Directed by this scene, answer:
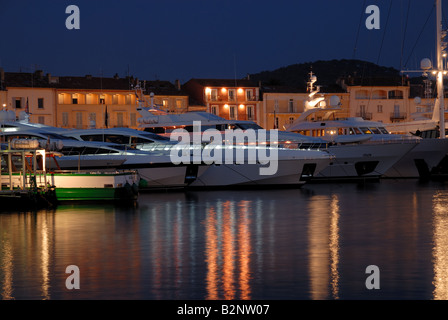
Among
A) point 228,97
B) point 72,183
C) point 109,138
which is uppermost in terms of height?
point 228,97

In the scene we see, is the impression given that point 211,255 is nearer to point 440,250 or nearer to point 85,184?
point 440,250

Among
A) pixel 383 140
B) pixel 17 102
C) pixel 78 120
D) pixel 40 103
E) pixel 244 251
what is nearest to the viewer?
pixel 244 251

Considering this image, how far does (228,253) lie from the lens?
16.5 metres

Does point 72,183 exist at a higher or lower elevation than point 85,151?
lower

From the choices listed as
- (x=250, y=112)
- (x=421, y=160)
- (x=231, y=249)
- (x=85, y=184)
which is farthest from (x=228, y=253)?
(x=250, y=112)

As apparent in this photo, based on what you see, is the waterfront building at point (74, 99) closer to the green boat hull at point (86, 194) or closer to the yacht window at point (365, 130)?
the yacht window at point (365, 130)

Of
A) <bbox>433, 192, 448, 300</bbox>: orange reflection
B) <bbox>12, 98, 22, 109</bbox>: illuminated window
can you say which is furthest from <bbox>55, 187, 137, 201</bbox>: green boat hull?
<bbox>12, 98, 22, 109</bbox>: illuminated window

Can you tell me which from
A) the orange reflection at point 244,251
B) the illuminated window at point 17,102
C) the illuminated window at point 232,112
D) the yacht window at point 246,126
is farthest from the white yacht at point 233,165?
the illuminated window at point 232,112

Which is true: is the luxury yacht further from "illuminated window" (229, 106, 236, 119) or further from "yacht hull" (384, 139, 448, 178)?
"illuminated window" (229, 106, 236, 119)

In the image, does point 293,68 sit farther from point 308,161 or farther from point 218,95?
point 308,161

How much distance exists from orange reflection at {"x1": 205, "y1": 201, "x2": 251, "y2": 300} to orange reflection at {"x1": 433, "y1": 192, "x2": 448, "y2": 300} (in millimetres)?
3426

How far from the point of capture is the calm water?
12.7 metres

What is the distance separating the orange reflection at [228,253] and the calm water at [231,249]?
2 cm

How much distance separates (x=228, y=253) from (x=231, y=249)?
599mm
